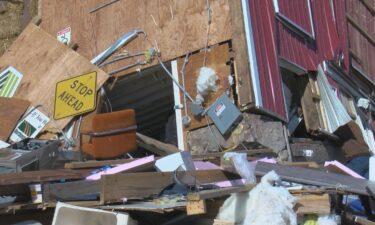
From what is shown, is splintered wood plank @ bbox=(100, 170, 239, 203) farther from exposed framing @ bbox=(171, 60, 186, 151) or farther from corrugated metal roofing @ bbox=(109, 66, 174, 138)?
corrugated metal roofing @ bbox=(109, 66, 174, 138)

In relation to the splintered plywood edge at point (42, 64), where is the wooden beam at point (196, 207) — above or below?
below

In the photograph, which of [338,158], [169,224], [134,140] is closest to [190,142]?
[134,140]

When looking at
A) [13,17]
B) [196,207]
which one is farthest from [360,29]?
[196,207]

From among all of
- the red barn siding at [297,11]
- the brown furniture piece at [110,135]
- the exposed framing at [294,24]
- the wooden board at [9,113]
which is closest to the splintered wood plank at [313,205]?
the brown furniture piece at [110,135]

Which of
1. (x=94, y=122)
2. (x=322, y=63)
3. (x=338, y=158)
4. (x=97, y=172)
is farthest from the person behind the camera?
(x=322, y=63)

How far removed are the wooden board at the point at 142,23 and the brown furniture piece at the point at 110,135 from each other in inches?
79.9

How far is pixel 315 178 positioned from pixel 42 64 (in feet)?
18.8

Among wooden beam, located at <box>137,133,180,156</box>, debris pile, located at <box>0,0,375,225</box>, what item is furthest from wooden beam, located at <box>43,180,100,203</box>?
wooden beam, located at <box>137,133,180,156</box>

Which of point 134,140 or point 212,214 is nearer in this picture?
point 212,214

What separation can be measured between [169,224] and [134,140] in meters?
2.68

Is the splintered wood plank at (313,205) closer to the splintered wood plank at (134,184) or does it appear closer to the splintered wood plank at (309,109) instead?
the splintered wood plank at (134,184)

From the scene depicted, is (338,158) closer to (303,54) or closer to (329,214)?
(303,54)

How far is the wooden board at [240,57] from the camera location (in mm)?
8625

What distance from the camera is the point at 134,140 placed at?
26.0 ft
